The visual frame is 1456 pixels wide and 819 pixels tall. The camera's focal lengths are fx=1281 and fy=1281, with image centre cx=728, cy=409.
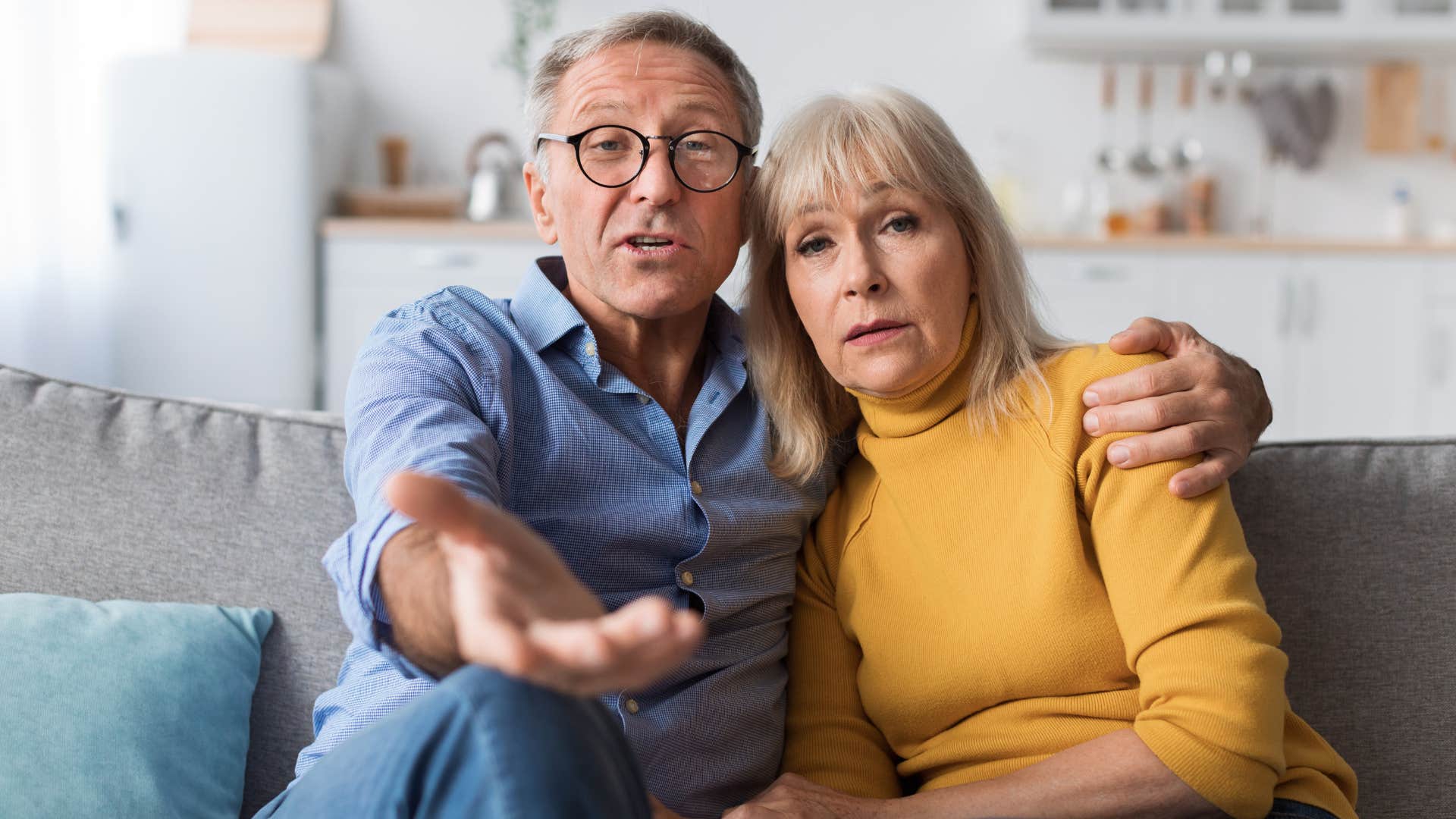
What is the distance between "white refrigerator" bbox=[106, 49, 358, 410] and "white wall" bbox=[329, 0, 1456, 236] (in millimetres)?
676

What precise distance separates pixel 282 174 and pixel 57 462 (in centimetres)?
282

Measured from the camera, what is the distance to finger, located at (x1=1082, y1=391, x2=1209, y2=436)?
1.23 metres

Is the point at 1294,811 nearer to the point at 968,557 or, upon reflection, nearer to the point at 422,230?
the point at 968,557

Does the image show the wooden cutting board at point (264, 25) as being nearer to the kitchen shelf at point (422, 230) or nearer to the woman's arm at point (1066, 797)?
the kitchen shelf at point (422, 230)

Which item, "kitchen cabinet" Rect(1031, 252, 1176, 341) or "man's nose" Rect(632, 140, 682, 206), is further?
"kitchen cabinet" Rect(1031, 252, 1176, 341)

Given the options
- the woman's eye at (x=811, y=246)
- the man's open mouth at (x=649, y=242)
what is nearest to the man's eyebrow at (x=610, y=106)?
the man's open mouth at (x=649, y=242)

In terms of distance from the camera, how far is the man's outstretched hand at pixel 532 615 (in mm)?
712

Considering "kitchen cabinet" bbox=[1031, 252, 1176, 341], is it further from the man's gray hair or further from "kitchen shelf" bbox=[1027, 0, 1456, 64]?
the man's gray hair

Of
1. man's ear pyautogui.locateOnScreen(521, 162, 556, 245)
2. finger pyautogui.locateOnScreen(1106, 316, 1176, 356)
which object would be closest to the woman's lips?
finger pyautogui.locateOnScreen(1106, 316, 1176, 356)

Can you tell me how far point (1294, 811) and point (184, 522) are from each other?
1206mm

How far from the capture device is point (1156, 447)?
1.21 m

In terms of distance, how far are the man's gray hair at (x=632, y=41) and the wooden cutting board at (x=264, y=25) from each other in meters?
3.32

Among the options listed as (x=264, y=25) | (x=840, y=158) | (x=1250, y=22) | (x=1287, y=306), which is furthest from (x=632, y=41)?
(x=1250, y=22)

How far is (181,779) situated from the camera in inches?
51.0
